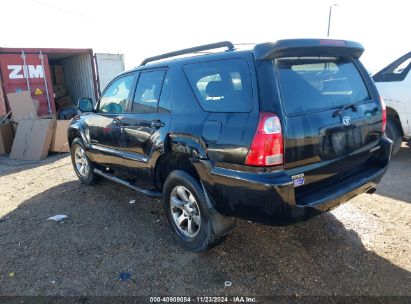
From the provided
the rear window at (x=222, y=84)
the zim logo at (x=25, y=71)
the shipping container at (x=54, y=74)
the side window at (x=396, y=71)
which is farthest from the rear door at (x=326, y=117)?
the zim logo at (x=25, y=71)

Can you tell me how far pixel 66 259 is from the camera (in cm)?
348

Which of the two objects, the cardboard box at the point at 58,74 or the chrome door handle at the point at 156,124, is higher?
the cardboard box at the point at 58,74

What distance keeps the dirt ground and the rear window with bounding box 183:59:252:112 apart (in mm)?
1452

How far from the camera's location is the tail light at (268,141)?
8.46 ft

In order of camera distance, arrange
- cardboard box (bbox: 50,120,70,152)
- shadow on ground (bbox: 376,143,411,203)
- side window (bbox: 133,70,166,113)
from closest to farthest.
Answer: side window (bbox: 133,70,166,113) → shadow on ground (bbox: 376,143,411,203) → cardboard box (bbox: 50,120,70,152)

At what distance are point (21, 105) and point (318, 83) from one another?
9.14 m

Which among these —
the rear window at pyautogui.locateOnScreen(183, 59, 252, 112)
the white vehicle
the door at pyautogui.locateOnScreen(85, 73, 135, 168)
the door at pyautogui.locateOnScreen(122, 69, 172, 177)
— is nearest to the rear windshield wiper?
the rear window at pyautogui.locateOnScreen(183, 59, 252, 112)

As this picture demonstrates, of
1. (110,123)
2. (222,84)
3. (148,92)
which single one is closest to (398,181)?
(222,84)

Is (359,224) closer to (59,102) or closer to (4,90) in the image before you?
(4,90)

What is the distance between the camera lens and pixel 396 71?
6109 mm

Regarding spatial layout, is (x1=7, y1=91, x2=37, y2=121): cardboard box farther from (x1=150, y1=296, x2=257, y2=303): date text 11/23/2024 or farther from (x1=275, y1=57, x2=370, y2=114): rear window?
(x1=275, y1=57, x2=370, y2=114): rear window

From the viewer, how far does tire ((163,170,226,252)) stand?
10.4 ft

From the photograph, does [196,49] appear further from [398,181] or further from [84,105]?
[398,181]

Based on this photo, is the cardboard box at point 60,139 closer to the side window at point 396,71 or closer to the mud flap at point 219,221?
the mud flap at point 219,221
